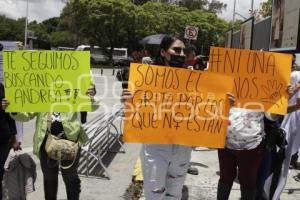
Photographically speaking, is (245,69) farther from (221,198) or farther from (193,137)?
(221,198)

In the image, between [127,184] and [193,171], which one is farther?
[193,171]

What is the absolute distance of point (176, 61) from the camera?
424 cm

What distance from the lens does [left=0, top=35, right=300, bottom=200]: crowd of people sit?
419cm

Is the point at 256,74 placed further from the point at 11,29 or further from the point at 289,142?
the point at 11,29

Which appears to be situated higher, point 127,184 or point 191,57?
point 191,57

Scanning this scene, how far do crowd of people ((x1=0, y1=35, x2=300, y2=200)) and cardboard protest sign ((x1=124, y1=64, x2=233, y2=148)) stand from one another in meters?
0.09

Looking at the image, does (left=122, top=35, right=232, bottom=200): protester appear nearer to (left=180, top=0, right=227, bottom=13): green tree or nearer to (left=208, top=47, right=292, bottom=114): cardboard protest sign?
(left=208, top=47, right=292, bottom=114): cardboard protest sign

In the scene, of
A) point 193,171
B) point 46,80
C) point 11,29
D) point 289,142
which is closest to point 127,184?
point 193,171

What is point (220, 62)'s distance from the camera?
179 inches

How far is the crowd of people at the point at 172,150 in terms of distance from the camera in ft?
13.8

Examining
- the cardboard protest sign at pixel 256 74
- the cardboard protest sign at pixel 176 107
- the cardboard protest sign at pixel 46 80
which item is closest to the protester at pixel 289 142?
the cardboard protest sign at pixel 256 74

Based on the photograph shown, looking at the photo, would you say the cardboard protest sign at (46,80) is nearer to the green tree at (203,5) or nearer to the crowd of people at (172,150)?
the crowd of people at (172,150)

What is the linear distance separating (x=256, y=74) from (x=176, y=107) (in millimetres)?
797

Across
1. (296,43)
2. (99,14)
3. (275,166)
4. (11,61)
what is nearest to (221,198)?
(275,166)
